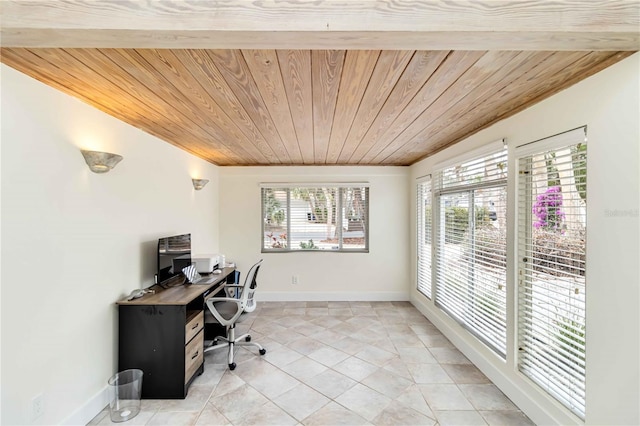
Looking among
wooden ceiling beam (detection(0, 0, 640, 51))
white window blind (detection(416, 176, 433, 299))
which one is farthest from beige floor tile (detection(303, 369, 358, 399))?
wooden ceiling beam (detection(0, 0, 640, 51))

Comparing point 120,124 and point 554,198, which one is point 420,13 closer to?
point 554,198

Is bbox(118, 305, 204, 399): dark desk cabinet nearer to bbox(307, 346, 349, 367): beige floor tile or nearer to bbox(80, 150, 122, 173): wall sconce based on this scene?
bbox(80, 150, 122, 173): wall sconce

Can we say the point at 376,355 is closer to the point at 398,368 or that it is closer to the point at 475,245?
the point at 398,368

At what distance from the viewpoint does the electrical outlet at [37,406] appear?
1529mm

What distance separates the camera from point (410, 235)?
15.1 feet

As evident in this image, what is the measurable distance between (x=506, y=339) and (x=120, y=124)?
12.0 ft

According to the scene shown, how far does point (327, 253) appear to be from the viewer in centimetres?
462

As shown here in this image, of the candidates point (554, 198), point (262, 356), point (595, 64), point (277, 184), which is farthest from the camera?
point (277, 184)

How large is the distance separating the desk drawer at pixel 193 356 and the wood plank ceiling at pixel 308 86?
6.26ft

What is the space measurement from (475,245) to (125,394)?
3.30m

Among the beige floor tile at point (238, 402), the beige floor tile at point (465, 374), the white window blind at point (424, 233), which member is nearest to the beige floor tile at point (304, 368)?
the beige floor tile at point (238, 402)

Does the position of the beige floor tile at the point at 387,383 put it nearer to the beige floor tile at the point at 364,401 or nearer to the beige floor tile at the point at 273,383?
the beige floor tile at the point at 364,401

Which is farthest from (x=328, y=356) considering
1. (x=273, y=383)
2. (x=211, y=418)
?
(x=211, y=418)

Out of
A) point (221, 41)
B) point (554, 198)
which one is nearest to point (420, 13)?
point (221, 41)
